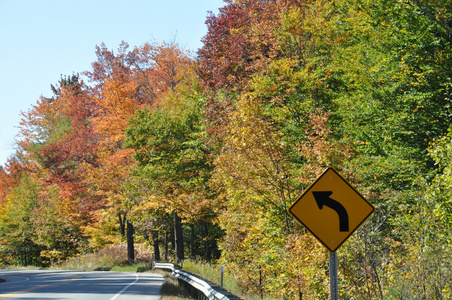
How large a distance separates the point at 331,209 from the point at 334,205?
0.07 metres

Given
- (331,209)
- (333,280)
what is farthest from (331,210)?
(333,280)

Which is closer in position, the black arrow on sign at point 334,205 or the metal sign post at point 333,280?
the metal sign post at point 333,280

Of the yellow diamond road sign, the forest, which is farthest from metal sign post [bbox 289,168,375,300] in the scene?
the forest

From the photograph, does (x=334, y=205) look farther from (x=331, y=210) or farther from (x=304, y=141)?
(x=304, y=141)

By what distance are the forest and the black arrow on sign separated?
3889 millimetres

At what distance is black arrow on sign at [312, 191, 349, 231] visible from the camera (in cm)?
679

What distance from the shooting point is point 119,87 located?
4375 centimetres

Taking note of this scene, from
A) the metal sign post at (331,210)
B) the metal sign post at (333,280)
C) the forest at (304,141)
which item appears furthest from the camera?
the forest at (304,141)

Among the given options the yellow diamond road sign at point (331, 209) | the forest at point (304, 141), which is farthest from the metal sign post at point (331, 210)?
the forest at point (304, 141)

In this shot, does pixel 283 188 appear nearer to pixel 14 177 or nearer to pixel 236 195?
pixel 236 195

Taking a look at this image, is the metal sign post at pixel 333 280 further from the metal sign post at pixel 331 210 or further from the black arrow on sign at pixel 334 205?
the black arrow on sign at pixel 334 205

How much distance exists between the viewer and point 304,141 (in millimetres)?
17094

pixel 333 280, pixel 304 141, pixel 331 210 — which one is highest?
pixel 304 141

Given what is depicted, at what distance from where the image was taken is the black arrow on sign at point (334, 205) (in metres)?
6.79
